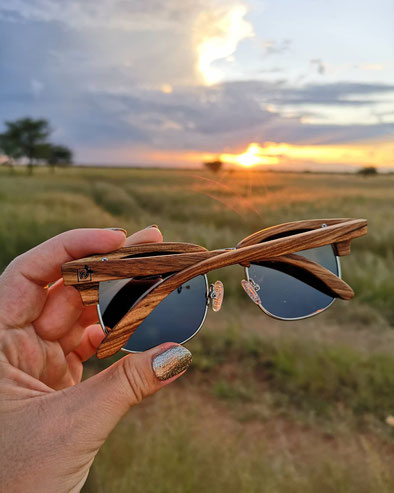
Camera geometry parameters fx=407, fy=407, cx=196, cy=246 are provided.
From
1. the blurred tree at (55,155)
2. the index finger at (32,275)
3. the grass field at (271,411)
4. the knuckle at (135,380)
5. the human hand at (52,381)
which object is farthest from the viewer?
the blurred tree at (55,155)

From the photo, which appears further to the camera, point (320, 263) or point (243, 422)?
point (243, 422)

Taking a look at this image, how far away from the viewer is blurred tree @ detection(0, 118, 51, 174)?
39.5 meters

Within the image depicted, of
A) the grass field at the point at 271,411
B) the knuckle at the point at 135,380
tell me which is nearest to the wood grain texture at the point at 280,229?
the knuckle at the point at 135,380

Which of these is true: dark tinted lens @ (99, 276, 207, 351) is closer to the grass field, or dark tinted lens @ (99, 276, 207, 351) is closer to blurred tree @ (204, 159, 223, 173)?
the grass field

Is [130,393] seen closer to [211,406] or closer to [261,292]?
[261,292]

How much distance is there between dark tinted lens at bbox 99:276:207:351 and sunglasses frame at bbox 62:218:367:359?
0.19ft

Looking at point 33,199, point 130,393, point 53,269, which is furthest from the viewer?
point 33,199

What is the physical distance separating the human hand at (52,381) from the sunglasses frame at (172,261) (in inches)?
3.9

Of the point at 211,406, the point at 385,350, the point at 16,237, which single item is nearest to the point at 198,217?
the point at 16,237

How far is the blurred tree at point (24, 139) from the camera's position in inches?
1556

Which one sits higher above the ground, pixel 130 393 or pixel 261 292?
pixel 261 292

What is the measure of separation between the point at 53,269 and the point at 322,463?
7.26 feet

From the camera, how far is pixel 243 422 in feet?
10.3

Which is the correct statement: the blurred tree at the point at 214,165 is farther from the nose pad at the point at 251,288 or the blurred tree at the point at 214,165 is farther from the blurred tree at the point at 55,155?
the nose pad at the point at 251,288
